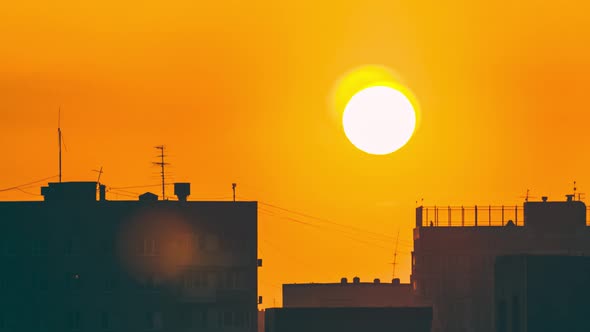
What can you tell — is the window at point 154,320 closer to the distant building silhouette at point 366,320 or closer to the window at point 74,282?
the window at point 74,282

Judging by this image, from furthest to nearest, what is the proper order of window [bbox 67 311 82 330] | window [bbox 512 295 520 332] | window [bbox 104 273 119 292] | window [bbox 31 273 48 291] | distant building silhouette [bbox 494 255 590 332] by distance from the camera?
1. window [bbox 104 273 119 292]
2. window [bbox 31 273 48 291]
3. window [bbox 67 311 82 330]
4. window [bbox 512 295 520 332]
5. distant building silhouette [bbox 494 255 590 332]

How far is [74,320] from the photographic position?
18600 centimetres

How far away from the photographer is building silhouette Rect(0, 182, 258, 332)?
18712 centimetres

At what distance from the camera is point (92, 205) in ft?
632


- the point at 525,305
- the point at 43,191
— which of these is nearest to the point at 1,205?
the point at 43,191

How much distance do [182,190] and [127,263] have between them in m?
9.08

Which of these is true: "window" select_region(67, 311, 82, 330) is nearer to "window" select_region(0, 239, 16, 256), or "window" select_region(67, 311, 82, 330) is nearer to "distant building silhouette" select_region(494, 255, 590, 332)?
"window" select_region(0, 239, 16, 256)

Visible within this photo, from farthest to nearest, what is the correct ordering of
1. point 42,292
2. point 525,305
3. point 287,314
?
1. point 42,292
2. point 287,314
3. point 525,305

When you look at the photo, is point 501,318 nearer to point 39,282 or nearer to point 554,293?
point 554,293

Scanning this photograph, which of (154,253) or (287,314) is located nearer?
(287,314)

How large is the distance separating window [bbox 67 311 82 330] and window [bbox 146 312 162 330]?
6293 mm

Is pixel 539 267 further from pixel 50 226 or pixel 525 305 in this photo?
pixel 50 226

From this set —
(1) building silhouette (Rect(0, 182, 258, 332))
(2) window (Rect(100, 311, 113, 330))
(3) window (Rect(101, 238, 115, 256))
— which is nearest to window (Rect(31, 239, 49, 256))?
(1) building silhouette (Rect(0, 182, 258, 332))

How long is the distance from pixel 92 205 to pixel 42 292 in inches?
396
